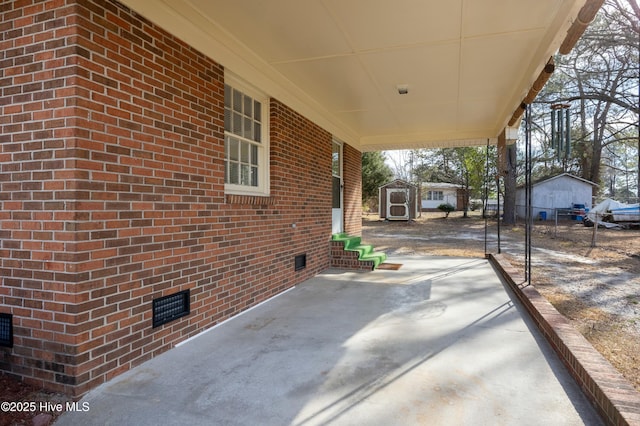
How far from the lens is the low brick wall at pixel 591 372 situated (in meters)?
1.84

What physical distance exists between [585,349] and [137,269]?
3194 millimetres

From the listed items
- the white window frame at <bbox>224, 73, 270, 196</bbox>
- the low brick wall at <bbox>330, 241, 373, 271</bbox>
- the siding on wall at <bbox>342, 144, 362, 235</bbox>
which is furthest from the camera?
the siding on wall at <bbox>342, 144, 362, 235</bbox>

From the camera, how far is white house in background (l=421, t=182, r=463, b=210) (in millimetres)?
32594

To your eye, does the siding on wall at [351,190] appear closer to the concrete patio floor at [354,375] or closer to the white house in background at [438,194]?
the concrete patio floor at [354,375]

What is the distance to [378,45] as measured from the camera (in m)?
3.66

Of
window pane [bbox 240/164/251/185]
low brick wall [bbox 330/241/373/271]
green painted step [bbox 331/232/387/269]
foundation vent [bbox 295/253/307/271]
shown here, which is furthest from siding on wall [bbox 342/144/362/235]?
window pane [bbox 240/164/251/185]

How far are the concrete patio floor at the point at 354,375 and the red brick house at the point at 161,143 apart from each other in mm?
289

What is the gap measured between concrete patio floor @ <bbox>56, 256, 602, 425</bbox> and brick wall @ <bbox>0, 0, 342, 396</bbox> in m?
0.33

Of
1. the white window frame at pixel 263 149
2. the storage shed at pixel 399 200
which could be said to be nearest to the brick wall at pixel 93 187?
the white window frame at pixel 263 149

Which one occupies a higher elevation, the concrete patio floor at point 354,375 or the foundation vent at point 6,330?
the foundation vent at point 6,330

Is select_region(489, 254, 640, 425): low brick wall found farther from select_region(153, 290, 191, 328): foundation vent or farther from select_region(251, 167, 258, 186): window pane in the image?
select_region(251, 167, 258, 186): window pane

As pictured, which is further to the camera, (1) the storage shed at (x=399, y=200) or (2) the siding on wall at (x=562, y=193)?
(1) the storage shed at (x=399, y=200)

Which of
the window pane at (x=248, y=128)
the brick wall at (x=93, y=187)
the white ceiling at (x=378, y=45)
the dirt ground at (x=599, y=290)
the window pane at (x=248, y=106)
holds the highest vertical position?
the white ceiling at (x=378, y=45)

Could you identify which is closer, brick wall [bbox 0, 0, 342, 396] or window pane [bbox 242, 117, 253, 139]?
brick wall [bbox 0, 0, 342, 396]
